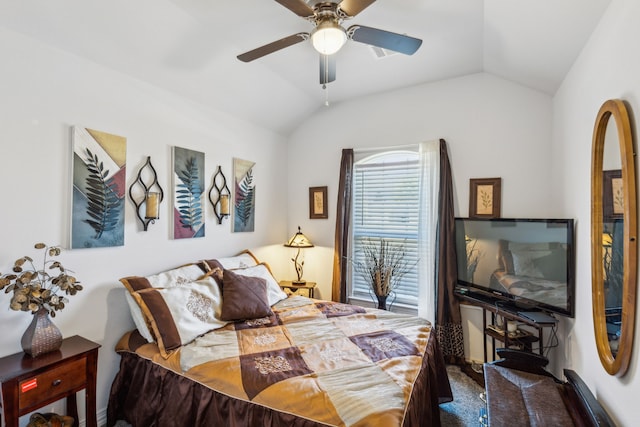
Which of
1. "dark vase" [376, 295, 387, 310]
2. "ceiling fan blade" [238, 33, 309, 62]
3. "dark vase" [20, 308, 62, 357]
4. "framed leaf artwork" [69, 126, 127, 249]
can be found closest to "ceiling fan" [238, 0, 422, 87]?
"ceiling fan blade" [238, 33, 309, 62]

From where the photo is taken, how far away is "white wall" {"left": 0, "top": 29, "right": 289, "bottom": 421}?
5.73ft

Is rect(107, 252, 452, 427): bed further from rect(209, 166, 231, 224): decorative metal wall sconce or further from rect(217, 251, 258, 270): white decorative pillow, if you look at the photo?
rect(209, 166, 231, 224): decorative metal wall sconce

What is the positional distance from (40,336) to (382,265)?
Answer: 9.28ft

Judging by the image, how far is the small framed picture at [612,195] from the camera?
128cm

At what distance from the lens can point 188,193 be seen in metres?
2.78

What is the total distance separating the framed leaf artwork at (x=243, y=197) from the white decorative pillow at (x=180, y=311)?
41.4 inches

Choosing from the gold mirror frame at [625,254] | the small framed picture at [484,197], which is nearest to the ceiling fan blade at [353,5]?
the gold mirror frame at [625,254]

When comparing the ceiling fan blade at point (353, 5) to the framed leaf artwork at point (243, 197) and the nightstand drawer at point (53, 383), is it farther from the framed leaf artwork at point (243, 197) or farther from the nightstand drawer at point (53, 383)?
the nightstand drawer at point (53, 383)

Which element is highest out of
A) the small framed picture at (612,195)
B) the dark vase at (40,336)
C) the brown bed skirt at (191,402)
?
Result: the small framed picture at (612,195)

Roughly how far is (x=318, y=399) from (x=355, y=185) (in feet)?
8.75

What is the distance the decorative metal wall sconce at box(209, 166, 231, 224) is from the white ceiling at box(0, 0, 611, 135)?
0.73 meters

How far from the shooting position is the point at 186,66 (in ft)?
8.11

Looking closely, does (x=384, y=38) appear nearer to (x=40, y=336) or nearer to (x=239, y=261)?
(x=239, y=261)

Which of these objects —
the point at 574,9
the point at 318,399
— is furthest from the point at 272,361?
the point at 574,9
